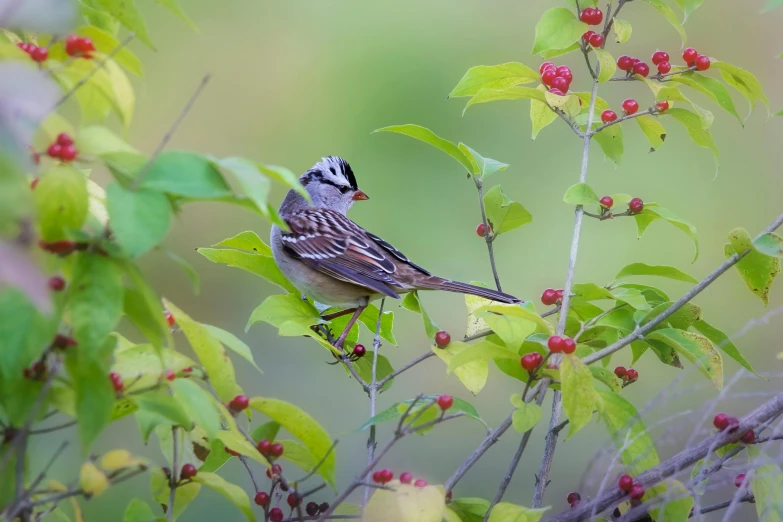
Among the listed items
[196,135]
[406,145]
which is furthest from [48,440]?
[406,145]

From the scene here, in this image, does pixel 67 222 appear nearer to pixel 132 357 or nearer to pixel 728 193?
pixel 132 357

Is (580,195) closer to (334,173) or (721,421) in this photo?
(721,421)

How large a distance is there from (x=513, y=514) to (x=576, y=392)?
0.21 m

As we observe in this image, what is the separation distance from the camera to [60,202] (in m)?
1.02

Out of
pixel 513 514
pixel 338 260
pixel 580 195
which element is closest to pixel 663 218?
pixel 580 195

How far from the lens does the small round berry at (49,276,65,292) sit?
103cm

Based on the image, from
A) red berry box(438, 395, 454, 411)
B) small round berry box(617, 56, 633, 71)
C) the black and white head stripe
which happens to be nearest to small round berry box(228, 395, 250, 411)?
red berry box(438, 395, 454, 411)

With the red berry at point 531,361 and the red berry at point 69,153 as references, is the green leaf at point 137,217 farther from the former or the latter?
the red berry at point 531,361

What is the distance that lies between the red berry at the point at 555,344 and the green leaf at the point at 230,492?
53cm

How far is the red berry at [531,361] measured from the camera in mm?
1453

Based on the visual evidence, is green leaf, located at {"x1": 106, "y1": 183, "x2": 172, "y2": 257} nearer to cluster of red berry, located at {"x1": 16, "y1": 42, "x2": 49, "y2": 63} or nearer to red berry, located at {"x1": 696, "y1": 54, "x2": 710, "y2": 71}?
cluster of red berry, located at {"x1": 16, "y1": 42, "x2": 49, "y2": 63}

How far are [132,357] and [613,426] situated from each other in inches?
31.3

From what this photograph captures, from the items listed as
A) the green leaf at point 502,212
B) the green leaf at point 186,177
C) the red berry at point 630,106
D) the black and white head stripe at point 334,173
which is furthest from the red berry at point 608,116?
the black and white head stripe at point 334,173

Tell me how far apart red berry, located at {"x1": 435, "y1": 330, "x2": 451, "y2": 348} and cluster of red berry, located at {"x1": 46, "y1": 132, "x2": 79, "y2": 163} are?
821 mm
